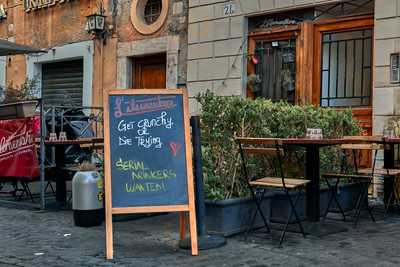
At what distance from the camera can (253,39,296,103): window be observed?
10773 mm

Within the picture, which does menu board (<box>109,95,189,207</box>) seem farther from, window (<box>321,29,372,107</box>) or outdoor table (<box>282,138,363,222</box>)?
window (<box>321,29,372,107</box>)

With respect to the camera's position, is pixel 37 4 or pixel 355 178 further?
pixel 37 4

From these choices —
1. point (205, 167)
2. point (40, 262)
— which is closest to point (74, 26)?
point (205, 167)

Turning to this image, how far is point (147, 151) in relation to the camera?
18.9ft

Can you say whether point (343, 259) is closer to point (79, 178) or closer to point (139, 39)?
point (79, 178)

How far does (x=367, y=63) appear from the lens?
9.85 meters

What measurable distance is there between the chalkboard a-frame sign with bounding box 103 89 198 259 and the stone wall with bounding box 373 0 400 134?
4.45 meters

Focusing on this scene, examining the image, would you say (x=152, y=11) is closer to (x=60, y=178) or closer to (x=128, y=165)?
(x=60, y=178)

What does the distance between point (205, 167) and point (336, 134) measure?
2638 millimetres

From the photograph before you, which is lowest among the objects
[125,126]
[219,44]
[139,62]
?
[125,126]

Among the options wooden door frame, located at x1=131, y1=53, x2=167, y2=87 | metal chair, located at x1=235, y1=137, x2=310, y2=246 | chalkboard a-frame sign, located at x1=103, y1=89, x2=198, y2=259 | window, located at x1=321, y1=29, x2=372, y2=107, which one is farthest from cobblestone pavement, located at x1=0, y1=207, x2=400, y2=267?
wooden door frame, located at x1=131, y1=53, x2=167, y2=87

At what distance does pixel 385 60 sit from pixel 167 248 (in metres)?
5.19

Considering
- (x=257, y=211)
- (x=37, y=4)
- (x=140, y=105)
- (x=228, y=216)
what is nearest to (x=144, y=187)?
(x=140, y=105)

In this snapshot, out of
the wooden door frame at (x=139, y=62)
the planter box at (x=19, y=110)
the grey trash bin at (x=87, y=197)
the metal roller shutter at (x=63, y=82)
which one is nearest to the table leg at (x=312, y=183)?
the grey trash bin at (x=87, y=197)
